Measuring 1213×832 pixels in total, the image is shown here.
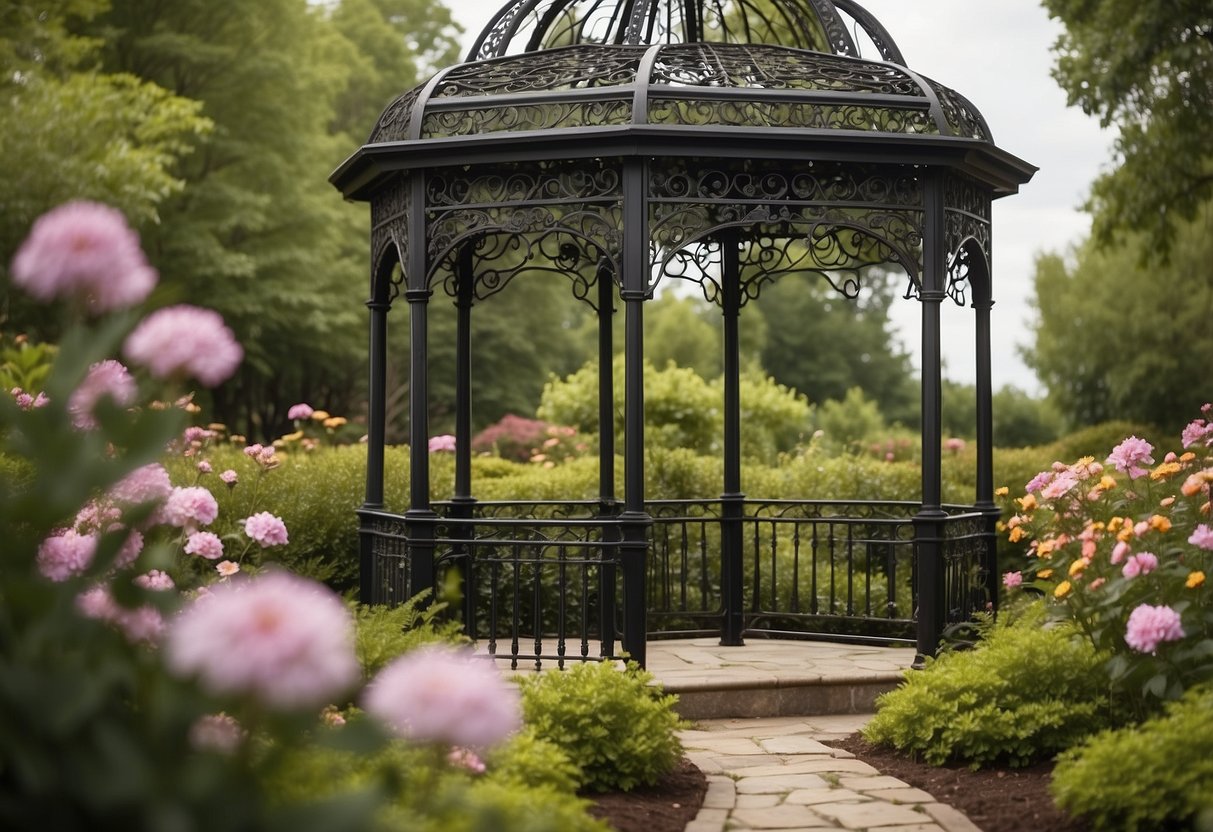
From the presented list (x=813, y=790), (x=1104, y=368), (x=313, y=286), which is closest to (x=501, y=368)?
(x=313, y=286)

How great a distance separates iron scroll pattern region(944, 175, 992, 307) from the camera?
827cm

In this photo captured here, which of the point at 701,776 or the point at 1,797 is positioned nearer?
the point at 1,797

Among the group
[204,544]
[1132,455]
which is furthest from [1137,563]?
[204,544]

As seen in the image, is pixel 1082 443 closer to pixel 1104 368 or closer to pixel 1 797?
pixel 1104 368

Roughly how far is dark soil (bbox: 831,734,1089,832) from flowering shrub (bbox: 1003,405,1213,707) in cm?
60

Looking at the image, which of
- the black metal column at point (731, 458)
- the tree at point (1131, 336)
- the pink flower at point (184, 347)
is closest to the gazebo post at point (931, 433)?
the black metal column at point (731, 458)

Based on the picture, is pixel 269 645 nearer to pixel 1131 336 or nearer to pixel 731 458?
pixel 731 458

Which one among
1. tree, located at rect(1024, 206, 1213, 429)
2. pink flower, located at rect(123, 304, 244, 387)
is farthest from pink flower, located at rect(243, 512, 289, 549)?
tree, located at rect(1024, 206, 1213, 429)

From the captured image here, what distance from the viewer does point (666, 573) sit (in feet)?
33.7

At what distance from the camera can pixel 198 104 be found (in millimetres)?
20391

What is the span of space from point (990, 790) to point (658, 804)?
4.64 ft

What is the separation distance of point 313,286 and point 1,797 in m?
23.6

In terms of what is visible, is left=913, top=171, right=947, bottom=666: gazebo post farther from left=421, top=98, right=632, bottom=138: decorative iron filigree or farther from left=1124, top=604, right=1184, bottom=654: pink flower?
left=1124, top=604, right=1184, bottom=654: pink flower

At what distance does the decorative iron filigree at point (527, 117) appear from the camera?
768cm
